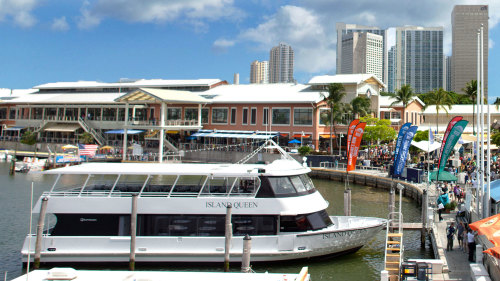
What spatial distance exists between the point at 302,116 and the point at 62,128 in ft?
135

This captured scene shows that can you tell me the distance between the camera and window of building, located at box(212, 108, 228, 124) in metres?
65.9

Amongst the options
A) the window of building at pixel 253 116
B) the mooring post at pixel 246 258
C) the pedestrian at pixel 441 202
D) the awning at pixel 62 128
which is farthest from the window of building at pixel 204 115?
the mooring post at pixel 246 258

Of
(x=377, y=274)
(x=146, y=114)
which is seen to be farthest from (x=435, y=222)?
(x=146, y=114)

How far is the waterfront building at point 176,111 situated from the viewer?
59.9m

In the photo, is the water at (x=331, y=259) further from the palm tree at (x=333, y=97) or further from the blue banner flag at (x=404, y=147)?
the palm tree at (x=333, y=97)

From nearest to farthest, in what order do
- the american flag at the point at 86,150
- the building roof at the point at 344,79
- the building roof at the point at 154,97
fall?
the american flag at the point at 86,150 → the building roof at the point at 154,97 → the building roof at the point at 344,79

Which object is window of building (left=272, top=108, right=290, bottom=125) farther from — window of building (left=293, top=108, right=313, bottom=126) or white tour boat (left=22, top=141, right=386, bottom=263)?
white tour boat (left=22, top=141, right=386, bottom=263)

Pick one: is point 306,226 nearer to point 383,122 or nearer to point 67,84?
point 383,122

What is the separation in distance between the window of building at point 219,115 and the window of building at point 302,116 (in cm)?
Answer: 1165

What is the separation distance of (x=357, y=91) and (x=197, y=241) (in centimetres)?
5046

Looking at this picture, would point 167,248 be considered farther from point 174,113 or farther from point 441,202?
point 174,113

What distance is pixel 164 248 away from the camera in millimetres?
17594

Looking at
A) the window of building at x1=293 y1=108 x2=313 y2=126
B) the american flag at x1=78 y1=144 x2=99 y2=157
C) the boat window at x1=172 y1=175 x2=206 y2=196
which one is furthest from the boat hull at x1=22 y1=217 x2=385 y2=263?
the window of building at x1=293 y1=108 x2=313 y2=126

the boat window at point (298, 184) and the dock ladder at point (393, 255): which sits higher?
the boat window at point (298, 184)
